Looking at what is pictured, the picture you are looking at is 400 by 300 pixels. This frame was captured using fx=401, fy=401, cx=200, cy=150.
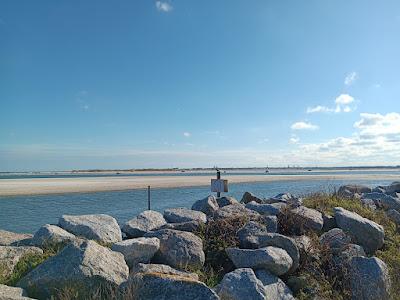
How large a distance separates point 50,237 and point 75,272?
212 centimetres

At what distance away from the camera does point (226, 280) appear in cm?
561

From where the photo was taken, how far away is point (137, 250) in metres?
6.25

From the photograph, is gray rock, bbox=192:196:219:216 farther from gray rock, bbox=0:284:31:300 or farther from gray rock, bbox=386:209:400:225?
gray rock, bbox=0:284:31:300

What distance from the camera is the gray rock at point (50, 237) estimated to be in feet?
22.6

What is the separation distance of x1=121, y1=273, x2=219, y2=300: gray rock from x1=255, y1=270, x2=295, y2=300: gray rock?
5.32 feet

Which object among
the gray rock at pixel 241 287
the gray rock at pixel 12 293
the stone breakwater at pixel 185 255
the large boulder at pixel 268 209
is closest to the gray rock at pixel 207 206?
the stone breakwater at pixel 185 255

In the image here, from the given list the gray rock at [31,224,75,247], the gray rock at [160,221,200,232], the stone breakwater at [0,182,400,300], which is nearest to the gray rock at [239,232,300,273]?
the stone breakwater at [0,182,400,300]

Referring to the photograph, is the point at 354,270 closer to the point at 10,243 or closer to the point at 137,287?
the point at 137,287

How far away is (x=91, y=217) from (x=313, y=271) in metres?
4.45

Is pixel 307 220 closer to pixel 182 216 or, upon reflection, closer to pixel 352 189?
pixel 182 216

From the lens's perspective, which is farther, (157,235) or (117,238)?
(117,238)

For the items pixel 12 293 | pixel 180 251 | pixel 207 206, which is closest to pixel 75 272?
pixel 12 293

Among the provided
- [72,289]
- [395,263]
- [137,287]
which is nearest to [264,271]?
[137,287]

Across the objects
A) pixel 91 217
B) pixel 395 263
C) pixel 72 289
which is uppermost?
pixel 91 217
